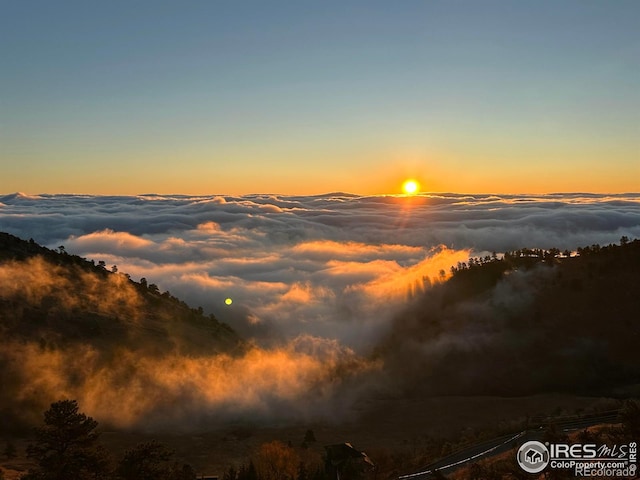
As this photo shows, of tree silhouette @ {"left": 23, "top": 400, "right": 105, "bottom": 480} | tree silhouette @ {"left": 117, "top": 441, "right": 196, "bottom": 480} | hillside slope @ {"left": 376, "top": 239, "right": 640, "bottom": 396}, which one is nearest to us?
tree silhouette @ {"left": 23, "top": 400, "right": 105, "bottom": 480}

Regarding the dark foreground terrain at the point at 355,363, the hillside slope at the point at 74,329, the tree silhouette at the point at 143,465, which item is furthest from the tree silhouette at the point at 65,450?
the hillside slope at the point at 74,329

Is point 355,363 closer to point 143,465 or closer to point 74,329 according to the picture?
point 74,329

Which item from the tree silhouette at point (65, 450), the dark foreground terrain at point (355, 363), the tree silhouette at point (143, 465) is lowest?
the dark foreground terrain at point (355, 363)

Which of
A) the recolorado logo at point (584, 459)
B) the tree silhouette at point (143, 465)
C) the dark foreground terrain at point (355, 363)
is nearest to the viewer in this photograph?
the recolorado logo at point (584, 459)

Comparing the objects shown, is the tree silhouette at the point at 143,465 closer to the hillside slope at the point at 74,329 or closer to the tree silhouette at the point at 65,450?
the tree silhouette at the point at 65,450

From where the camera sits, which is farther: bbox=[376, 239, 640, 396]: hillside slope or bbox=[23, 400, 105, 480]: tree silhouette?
bbox=[376, 239, 640, 396]: hillside slope

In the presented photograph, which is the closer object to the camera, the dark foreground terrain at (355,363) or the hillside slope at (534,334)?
the dark foreground terrain at (355,363)

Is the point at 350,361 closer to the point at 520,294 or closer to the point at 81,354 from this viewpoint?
the point at 520,294

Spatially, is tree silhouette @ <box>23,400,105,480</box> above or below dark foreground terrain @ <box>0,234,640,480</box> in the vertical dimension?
above

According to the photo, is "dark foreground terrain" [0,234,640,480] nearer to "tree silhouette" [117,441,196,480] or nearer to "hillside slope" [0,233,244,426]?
"hillside slope" [0,233,244,426]

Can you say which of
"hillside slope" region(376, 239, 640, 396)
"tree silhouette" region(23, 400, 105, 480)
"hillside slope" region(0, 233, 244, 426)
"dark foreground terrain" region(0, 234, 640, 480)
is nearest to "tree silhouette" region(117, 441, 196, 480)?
"tree silhouette" region(23, 400, 105, 480)

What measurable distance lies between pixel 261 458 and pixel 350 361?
7844cm

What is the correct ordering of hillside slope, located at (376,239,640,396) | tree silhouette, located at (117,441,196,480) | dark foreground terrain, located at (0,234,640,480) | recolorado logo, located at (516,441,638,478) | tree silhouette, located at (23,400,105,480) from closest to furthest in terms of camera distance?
recolorado logo, located at (516,441,638,478) < tree silhouette, located at (23,400,105,480) < tree silhouette, located at (117,441,196,480) < dark foreground terrain, located at (0,234,640,480) < hillside slope, located at (376,239,640,396)

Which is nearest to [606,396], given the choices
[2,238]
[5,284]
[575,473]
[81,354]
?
[575,473]
